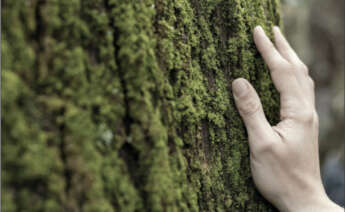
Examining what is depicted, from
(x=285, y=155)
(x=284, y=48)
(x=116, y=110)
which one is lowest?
(x=285, y=155)

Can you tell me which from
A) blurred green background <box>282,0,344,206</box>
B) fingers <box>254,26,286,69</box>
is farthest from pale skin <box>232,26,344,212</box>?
blurred green background <box>282,0,344,206</box>

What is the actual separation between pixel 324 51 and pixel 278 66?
12021 millimetres

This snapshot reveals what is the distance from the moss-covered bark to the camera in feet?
2.55

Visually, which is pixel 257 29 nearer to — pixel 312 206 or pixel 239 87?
pixel 239 87

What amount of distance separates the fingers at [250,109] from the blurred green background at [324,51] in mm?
7559

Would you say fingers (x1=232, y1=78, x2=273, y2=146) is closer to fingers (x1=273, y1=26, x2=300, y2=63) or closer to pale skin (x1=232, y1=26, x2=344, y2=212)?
pale skin (x1=232, y1=26, x2=344, y2=212)

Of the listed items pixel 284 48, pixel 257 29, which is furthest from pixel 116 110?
pixel 284 48

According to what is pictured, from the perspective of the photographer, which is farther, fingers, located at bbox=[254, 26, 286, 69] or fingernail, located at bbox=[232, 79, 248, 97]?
fingers, located at bbox=[254, 26, 286, 69]

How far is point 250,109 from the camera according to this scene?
144 cm

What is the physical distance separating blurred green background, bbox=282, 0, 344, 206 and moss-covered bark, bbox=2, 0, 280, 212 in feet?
25.5

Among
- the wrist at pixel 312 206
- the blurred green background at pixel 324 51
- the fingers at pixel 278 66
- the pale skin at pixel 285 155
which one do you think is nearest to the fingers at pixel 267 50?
the fingers at pixel 278 66

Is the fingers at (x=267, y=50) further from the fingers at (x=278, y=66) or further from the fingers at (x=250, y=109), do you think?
the fingers at (x=250, y=109)

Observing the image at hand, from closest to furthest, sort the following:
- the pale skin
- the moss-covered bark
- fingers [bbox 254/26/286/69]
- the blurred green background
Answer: the moss-covered bark < the pale skin < fingers [bbox 254/26/286/69] < the blurred green background

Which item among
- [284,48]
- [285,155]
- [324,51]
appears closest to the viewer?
[285,155]
